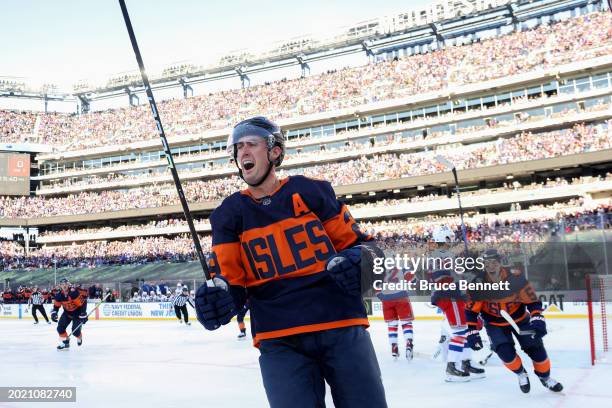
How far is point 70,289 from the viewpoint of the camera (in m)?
16.4

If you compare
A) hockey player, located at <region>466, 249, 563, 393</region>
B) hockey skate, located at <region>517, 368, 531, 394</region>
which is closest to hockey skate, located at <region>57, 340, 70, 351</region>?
hockey player, located at <region>466, 249, 563, 393</region>

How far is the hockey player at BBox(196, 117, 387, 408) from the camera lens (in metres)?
3.05

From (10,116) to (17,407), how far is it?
7283 cm

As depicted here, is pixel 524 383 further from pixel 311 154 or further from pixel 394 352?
pixel 311 154

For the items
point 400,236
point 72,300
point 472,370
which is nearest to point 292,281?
point 472,370

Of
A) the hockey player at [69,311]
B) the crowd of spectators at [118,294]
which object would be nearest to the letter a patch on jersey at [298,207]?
the hockey player at [69,311]

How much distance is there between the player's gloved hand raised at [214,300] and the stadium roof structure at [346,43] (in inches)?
2158

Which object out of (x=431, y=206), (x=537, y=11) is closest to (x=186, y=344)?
(x=431, y=206)

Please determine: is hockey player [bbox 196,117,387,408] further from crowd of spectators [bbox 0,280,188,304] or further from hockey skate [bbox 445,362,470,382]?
crowd of spectators [bbox 0,280,188,304]

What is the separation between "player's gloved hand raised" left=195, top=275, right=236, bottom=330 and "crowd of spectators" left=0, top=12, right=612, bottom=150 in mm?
45940

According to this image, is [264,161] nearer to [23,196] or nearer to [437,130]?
[437,130]

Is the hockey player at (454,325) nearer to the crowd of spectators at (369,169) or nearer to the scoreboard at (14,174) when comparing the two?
the crowd of spectators at (369,169)

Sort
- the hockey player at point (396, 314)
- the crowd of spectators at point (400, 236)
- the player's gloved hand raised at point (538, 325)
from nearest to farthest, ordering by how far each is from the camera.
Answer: the player's gloved hand raised at point (538, 325) → the hockey player at point (396, 314) → the crowd of spectators at point (400, 236)

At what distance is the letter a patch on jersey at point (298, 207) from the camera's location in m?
3.27
